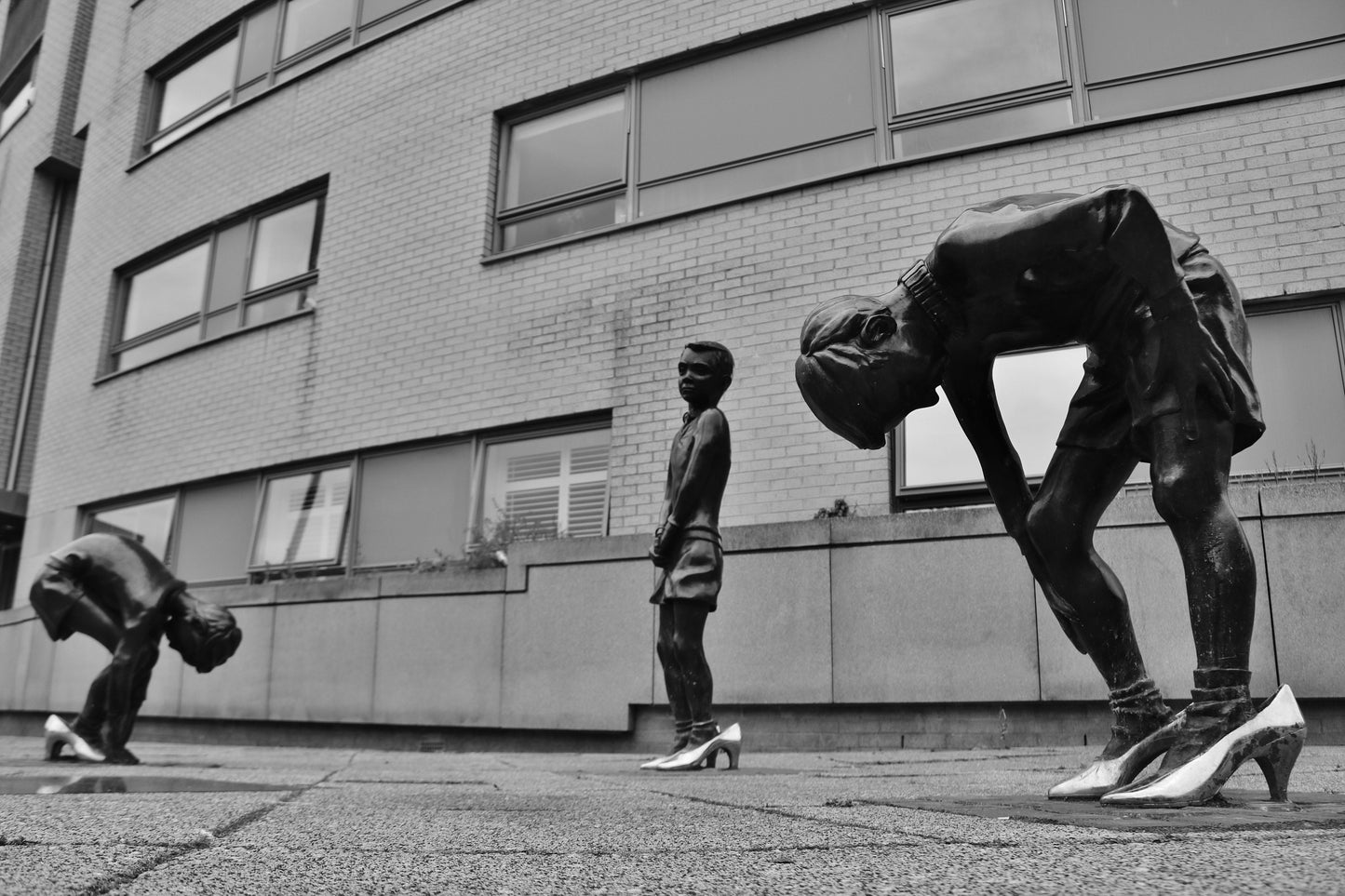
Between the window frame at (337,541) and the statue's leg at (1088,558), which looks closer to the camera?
the statue's leg at (1088,558)

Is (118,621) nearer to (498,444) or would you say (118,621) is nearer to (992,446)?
(498,444)

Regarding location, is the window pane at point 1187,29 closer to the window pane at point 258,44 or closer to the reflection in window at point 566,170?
the reflection in window at point 566,170

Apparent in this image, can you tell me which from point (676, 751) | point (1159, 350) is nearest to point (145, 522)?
point (676, 751)

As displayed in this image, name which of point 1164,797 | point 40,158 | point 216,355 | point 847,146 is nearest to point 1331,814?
point 1164,797

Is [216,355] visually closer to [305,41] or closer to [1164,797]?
[305,41]

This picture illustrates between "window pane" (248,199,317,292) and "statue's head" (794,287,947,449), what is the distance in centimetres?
1168

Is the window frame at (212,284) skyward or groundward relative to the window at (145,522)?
skyward

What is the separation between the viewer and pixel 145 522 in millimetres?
14281

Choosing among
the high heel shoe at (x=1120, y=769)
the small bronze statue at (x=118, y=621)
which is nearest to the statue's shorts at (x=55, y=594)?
the small bronze statue at (x=118, y=621)

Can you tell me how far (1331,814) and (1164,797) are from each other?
312 millimetres

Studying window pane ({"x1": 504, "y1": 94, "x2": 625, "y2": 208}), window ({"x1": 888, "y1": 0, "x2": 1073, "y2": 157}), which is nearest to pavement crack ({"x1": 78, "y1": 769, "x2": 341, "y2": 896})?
window ({"x1": 888, "y1": 0, "x2": 1073, "y2": 157})

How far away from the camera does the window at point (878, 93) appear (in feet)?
28.8

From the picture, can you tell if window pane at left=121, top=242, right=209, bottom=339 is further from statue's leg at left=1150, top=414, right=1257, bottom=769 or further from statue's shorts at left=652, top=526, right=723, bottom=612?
statue's leg at left=1150, top=414, right=1257, bottom=769

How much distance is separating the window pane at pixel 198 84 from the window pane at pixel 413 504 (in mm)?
6956
